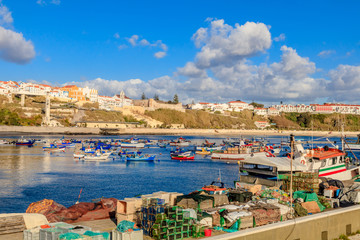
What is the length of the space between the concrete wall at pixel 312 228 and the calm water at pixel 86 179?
1753 centimetres

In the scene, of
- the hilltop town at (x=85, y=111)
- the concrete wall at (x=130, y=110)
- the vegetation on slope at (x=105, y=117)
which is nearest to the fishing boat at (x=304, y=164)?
the hilltop town at (x=85, y=111)

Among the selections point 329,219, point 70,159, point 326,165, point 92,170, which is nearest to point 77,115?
point 70,159

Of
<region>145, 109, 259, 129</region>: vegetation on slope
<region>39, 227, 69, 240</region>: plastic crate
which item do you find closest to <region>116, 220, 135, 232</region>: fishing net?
<region>39, 227, 69, 240</region>: plastic crate

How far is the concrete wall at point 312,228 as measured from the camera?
9516 millimetres

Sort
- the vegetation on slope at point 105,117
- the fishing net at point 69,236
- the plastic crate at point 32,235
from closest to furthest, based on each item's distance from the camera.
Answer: the fishing net at point 69,236, the plastic crate at point 32,235, the vegetation on slope at point 105,117

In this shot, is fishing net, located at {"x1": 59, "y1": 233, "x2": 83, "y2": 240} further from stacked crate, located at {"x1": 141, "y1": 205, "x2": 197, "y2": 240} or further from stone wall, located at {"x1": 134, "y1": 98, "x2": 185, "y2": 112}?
stone wall, located at {"x1": 134, "y1": 98, "x2": 185, "y2": 112}

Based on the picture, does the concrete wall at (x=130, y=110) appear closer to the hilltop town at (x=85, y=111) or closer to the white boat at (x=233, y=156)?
the hilltop town at (x=85, y=111)

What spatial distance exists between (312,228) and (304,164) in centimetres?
964

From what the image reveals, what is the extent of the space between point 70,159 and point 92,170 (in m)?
12.7

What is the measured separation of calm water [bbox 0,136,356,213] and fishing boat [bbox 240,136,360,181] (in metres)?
11.3

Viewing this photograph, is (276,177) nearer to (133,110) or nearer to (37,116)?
(37,116)

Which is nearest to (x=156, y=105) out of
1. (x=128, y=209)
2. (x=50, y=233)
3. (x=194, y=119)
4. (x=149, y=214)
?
(x=194, y=119)

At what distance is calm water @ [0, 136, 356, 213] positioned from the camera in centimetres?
2683

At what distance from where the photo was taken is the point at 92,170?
42750 mm
